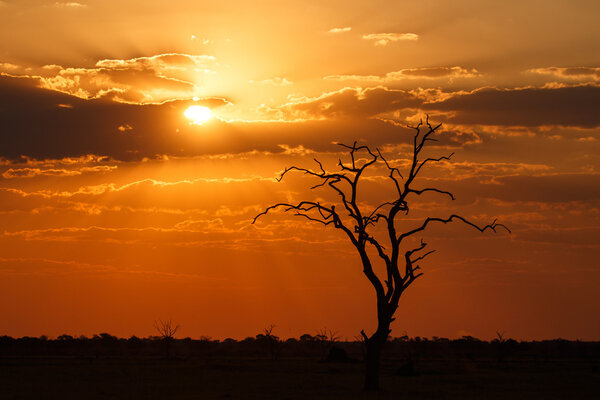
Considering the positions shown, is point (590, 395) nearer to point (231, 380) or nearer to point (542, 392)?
point (542, 392)

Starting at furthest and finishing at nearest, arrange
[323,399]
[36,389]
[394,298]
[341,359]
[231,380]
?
[341,359] < [231,380] < [36,389] < [394,298] < [323,399]

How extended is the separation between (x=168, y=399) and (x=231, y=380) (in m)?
19.9

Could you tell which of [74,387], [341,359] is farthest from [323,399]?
[341,359]

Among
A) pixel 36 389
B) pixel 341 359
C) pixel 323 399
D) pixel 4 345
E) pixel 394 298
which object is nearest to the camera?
pixel 323 399

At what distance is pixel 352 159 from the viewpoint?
47.8 meters

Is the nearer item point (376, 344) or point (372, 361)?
point (376, 344)

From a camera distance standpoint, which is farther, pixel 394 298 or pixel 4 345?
pixel 4 345

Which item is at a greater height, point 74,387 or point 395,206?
point 395,206

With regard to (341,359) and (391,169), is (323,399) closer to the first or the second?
(391,169)

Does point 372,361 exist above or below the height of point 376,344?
below

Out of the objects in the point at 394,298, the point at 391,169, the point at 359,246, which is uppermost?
the point at 391,169

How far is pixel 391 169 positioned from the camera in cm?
4809

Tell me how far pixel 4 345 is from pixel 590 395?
6705 inches

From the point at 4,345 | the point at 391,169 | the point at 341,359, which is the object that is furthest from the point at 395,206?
the point at 4,345
